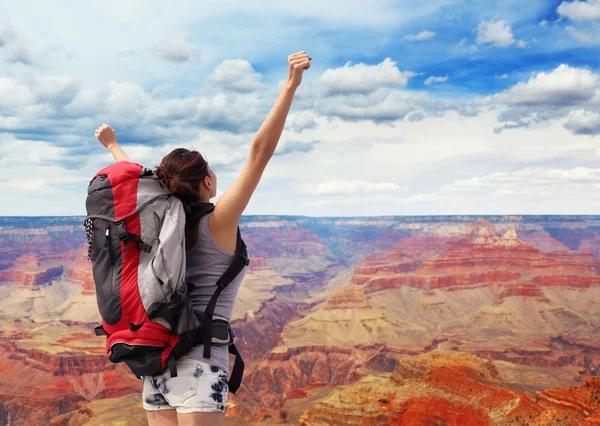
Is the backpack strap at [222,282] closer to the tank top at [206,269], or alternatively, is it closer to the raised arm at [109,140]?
the tank top at [206,269]

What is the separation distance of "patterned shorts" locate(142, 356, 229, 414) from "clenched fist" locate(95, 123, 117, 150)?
8.81 ft

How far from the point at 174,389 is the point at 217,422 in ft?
1.41

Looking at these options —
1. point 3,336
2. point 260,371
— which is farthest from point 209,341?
point 3,336

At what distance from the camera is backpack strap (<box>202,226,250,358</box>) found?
15.3ft

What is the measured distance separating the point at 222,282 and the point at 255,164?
101 cm

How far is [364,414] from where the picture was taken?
3988 cm

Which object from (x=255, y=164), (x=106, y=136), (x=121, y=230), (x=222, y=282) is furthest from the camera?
(x=106, y=136)

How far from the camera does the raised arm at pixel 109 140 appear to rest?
20.1 feet

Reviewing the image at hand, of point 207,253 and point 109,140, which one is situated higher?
point 109,140

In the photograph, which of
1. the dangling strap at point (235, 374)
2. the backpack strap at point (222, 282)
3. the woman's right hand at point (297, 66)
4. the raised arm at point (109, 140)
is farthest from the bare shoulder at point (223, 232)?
the raised arm at point (109, 140)

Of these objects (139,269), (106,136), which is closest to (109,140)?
(106,136)

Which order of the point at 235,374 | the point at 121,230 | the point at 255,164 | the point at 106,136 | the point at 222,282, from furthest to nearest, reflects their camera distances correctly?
the point at 106,136, the point at 235,374, the point at 222,282, the point at 255,164, the point at 121,230

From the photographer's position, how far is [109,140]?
246 inches

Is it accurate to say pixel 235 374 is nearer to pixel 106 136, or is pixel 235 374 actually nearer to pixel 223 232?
pixel 223 232
